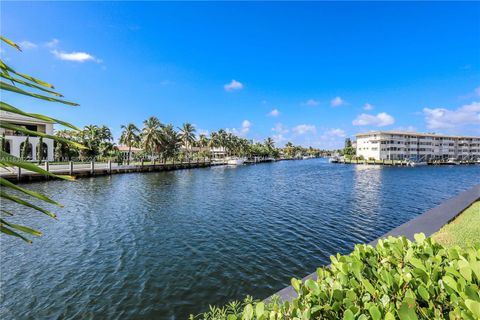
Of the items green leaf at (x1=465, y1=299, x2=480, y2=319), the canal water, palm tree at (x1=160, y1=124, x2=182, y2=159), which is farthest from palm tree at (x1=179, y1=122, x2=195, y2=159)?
green leaf at (x1=465, y1=299, x2=480, y2=319)

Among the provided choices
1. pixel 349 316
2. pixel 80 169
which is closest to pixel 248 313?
pixel 349 316

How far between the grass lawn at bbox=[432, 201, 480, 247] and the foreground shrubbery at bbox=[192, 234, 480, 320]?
7009 mm

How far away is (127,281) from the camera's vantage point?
10094 millimetres

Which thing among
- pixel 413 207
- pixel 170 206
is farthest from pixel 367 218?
→ pixel 170 206

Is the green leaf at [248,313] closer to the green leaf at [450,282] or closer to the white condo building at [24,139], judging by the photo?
the green leaf at [450,282]

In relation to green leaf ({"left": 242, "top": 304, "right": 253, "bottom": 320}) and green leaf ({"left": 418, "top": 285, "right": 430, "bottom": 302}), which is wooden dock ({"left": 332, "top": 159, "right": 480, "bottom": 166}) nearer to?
green leaf ({"left": 418, "top": 285, "right": 430, "bottom": 302})

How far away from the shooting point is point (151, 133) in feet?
218

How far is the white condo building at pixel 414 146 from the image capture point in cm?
10344

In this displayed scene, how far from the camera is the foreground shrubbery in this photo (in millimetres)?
2666

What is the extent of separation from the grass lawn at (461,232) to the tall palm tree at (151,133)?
64.0 meters

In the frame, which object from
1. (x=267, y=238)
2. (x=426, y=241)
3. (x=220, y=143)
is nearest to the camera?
(x=426, y=241)

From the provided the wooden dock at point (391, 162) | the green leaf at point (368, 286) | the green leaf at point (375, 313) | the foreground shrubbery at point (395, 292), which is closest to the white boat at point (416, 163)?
the wooden dock at point (391, 162)

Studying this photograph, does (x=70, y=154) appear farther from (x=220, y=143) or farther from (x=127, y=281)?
(x=127, y=281)

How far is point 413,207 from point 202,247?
2006cm
